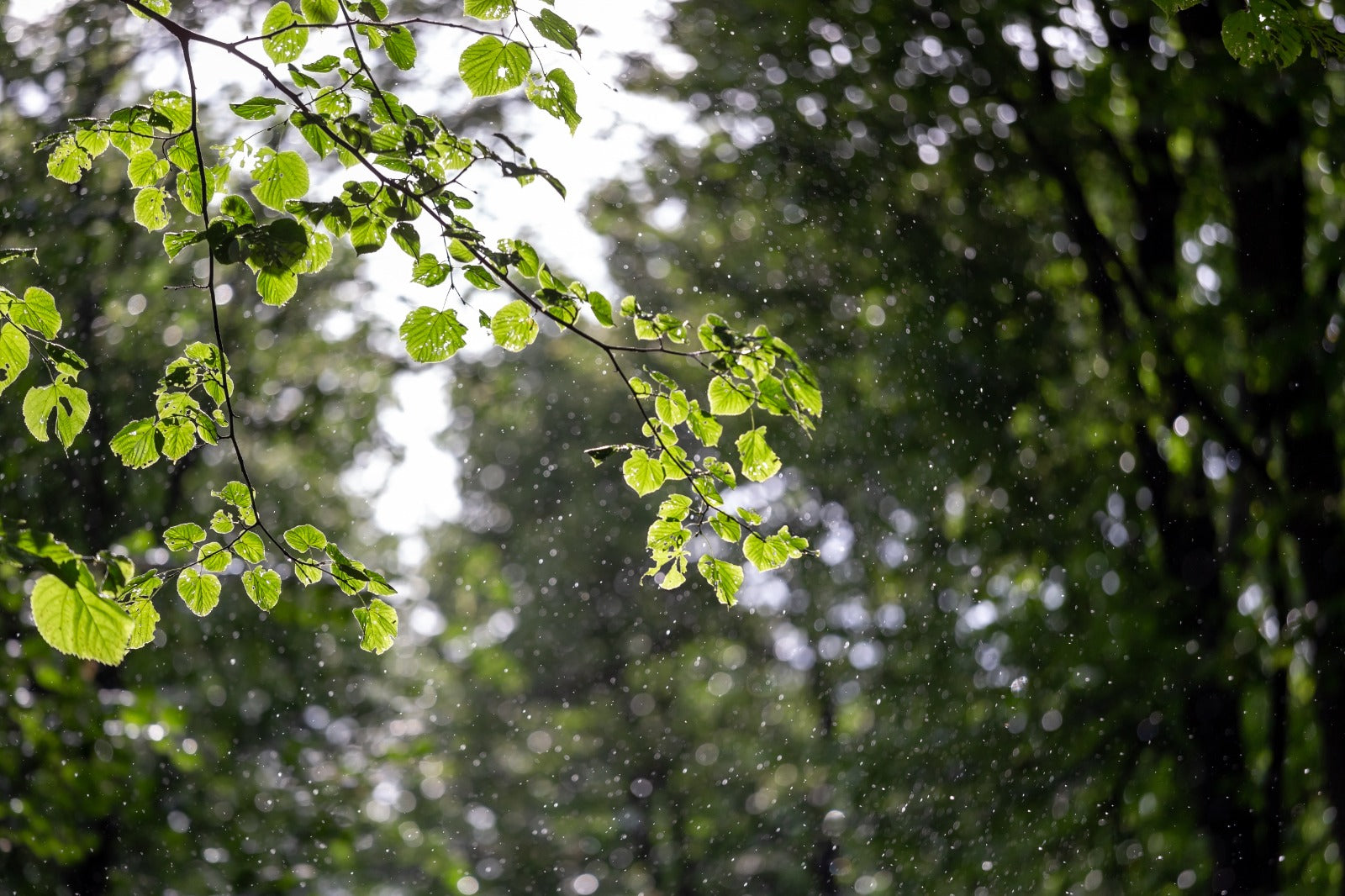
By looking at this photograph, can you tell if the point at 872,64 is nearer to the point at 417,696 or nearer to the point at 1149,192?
the point at 1149,192

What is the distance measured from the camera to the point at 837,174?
2.45 metres

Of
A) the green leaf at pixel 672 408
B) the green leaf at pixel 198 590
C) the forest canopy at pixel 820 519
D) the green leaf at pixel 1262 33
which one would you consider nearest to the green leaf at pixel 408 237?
the green leaf at pixel 672 408

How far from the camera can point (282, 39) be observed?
0.72 m

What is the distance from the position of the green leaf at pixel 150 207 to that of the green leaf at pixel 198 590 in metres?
0.30

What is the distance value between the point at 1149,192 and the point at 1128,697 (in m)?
1.40

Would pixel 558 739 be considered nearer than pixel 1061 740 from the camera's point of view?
No

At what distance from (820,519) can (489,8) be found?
6.33 feet

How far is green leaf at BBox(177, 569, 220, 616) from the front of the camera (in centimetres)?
79

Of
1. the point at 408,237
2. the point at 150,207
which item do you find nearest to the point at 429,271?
the point at 408,237

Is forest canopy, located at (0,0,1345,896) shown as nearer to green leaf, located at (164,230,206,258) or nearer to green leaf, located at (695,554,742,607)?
green leaf, located at (695,554,742,607)

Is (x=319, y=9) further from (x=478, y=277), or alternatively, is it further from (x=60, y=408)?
(x=60, y=408)

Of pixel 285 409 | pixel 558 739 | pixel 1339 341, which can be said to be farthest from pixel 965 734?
pixel 285 409

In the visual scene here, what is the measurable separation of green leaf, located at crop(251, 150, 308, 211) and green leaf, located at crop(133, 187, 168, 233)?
0.09 m

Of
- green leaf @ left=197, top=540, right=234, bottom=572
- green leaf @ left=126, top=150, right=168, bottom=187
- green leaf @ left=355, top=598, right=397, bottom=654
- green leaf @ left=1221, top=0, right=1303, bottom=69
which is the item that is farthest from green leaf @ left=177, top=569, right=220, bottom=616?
green leaf @ left=1221, top=0, right=1303, bottom=69
